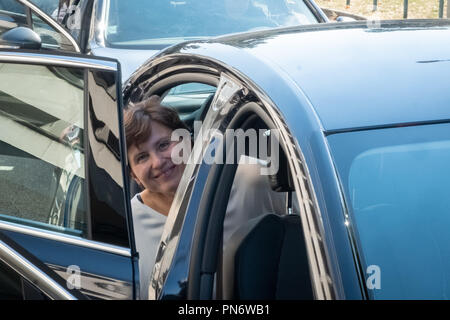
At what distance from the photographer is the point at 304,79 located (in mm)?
2203

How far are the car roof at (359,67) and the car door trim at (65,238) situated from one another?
0.54 m

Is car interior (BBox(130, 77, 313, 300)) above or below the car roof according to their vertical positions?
below

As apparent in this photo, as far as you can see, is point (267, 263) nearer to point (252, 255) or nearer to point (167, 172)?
point (252, 255)

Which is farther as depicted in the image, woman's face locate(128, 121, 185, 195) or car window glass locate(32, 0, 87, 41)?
car window glass locate(32, 0, 87, 41)

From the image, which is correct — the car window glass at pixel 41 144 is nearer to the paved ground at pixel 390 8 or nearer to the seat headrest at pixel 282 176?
the seat headrest at pixel 282 176

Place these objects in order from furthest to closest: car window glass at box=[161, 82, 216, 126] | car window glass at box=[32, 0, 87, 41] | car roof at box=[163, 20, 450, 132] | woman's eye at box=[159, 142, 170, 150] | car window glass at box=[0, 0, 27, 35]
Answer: car window glass at box=[32, 0, 87, 41] < car window glass at box=[0, 0, 27, 35] < car window glass at box=[161, 82, 216, 126] < woman's eye at box=[159, 142, 170, 150] < car roof at box=[163, 20, 450, 132]

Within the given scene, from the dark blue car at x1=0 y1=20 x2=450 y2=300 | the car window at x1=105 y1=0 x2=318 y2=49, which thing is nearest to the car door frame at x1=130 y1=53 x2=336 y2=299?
the dark blue car at x1=0 y1=20 x2=450 y2=300

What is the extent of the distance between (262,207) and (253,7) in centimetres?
389

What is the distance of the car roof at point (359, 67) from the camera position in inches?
82.0

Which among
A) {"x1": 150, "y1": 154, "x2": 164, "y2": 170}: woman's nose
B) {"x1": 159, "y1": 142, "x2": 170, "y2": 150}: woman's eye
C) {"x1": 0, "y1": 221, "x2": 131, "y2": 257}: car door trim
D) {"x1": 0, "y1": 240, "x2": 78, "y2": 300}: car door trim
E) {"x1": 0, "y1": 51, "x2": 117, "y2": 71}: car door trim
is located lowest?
{"x1": 0, "y1": 240, "x2": 78, "y2": 300}: car door trim

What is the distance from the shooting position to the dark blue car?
1.97 meters

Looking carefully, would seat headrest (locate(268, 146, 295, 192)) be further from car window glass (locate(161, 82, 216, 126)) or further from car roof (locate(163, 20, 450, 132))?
car window glass (locate(161, 82, 216, 126))

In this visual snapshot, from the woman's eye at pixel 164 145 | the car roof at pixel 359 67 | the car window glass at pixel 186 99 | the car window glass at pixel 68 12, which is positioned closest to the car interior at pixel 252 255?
the car roof at pixel 359 67

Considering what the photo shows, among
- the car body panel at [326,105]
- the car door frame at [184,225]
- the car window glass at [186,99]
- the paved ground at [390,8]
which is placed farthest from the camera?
the paved ground at [390,8]
